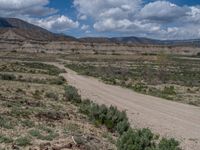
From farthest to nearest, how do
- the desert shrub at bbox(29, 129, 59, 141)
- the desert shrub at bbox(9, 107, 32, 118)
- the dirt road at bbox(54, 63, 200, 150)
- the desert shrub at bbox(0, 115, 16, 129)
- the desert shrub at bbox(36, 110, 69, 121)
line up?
the dirt road at bbox(54, 63, 200, 150), the desert shrub at bbox(36, 110, 69, 121), the desert shrub at bbox(9, 107, 32, 118), the desert shrub at bbox(0, 115, 16, 129), the desert shrub at bbox(29, 129, 59, 141)

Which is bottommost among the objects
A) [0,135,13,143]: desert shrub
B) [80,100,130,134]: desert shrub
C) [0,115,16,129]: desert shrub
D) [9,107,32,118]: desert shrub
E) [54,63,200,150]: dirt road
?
[54,63,200,150]: dirt road

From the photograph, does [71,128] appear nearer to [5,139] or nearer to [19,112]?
[19,112]

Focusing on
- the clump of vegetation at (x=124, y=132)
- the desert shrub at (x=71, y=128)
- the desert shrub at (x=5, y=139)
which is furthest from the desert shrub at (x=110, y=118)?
the desert shrub at (x=5, y=139)

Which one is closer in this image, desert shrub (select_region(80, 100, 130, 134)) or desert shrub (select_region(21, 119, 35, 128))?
desert shrub (select_region(21, 119, 35, 128))

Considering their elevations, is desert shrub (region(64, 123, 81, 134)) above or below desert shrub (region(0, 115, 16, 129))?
below

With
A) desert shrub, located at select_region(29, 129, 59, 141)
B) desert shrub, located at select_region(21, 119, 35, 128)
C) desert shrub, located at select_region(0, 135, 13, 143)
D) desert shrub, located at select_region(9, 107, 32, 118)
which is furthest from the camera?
desert shrub, located at select_region(9, 107, 32, 118)

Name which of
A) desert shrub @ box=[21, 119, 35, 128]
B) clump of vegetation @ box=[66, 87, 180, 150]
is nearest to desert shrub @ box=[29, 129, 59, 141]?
desert shrub @ box=[21, 119, 35, 128]

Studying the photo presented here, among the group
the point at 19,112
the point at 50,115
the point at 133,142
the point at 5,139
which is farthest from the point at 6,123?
the point at 133,142

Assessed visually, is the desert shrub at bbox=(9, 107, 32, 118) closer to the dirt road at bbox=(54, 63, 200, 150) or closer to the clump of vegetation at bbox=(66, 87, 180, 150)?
the clump of vegetation at bbox=(66, 87, 180, 150)

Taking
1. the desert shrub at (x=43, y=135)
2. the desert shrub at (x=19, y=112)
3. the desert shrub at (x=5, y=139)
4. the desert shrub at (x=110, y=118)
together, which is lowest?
the desert shrub at (x=110, y=118)

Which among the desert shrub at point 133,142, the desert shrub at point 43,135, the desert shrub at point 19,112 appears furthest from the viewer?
the desert shrub at point 19,112

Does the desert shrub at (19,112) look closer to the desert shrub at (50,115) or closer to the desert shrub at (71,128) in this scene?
the desert shrub at (50,115)

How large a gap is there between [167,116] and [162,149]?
12.0 m

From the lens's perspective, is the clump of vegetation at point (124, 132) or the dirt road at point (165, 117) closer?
the clump of vegetation at point (124, 132)
